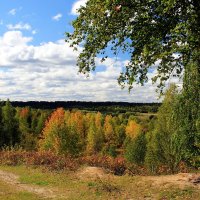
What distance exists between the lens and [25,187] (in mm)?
23359

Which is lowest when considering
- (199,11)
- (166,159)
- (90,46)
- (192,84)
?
(166,159)

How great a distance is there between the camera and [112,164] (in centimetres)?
2898

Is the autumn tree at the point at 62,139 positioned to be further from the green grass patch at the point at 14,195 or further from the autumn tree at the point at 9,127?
the green grass patch at the point at 14,195

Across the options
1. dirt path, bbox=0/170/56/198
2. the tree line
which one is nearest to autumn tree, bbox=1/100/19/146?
the tree line

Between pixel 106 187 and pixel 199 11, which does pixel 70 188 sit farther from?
pixel 199 11

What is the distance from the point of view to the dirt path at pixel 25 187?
21.6m

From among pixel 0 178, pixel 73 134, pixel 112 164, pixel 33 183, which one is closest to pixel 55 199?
pixel 33 183

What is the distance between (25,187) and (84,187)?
11.9ft

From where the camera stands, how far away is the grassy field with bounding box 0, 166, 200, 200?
825 inches

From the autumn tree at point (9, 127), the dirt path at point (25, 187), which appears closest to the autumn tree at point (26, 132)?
the autumn tree at point (9, 127)

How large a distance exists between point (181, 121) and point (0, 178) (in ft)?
41.0

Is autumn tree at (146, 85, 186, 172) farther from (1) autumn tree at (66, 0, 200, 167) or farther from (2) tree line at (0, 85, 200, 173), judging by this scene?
(1) autumn tree at (66, 0, 200, 167)

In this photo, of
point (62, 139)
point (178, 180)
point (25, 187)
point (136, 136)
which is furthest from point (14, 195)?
point (136, 136)

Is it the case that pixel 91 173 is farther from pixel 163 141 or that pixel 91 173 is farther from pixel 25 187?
pixel 163 141
